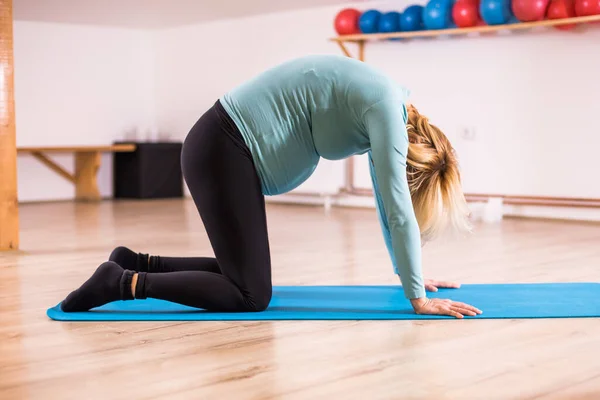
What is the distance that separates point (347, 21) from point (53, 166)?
11.2 ft

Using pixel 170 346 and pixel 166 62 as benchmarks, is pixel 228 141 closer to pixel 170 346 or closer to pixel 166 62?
A: pixel 170 346

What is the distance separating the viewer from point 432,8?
6.45 metres

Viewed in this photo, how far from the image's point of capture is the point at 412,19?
6652 millimetres

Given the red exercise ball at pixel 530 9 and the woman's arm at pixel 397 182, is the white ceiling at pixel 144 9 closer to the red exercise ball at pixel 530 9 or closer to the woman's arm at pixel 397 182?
the red exercise ball at pixel 530 9

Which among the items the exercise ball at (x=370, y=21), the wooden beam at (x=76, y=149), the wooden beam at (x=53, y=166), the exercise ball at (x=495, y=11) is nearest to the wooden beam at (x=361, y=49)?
the exercise ball at (x=370, y=21)

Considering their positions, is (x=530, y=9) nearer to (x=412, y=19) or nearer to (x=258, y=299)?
(x=412, y=19)

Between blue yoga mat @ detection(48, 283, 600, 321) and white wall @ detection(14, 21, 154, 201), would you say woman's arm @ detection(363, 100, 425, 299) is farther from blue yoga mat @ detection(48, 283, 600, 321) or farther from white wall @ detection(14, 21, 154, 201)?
white wall @ detection(14, 21, 154, 201)

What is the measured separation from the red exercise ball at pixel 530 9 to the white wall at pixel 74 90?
4.56m

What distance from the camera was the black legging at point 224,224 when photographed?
107 inches

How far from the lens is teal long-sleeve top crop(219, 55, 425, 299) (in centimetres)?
256

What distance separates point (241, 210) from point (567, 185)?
13.9ft

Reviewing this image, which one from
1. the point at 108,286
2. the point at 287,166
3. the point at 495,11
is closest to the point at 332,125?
the point at 287,166

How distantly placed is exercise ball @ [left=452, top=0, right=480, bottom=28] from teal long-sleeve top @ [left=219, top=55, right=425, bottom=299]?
3811mm

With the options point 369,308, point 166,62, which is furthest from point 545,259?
point 166,62
